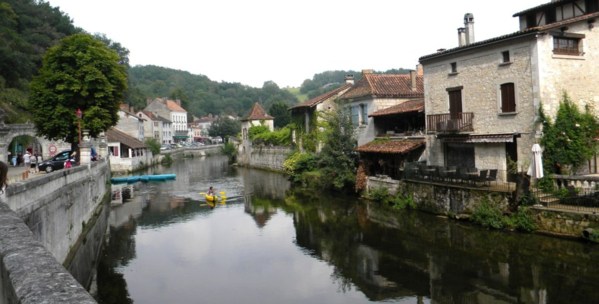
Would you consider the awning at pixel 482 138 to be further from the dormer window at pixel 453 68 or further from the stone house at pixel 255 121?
the stone house at pixel 255 121

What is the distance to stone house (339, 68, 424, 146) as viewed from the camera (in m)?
39.5

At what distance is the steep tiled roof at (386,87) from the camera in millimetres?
39969

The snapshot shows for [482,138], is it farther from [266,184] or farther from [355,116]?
[266,184]

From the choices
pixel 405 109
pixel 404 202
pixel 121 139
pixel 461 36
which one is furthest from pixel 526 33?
pixel 121 139

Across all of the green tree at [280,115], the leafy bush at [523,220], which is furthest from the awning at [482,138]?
the green tree at [280,115]

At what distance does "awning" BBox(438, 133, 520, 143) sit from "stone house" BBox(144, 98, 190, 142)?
99.3 m

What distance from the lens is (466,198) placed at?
24.1 m

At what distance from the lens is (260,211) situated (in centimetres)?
3256

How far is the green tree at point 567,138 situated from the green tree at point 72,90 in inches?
1196

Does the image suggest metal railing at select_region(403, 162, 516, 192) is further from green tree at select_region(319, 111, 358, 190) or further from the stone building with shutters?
green tree at select_region(319, 111, 358, 190)

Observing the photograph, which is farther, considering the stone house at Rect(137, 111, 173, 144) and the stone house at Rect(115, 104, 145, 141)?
the stone house at Rect(137, 111, 173, 144)

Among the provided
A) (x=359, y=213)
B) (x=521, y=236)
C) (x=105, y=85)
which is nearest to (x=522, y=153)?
(x=521, y=236)

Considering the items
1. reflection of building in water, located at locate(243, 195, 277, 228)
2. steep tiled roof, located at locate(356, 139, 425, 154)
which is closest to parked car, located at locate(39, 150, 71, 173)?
reflection of building in water, located at locate(243, 195, 277, 228)

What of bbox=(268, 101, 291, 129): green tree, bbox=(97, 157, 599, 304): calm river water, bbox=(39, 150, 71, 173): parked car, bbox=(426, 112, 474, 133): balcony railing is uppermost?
bbox=(268, 101, 291, 129): green tree
